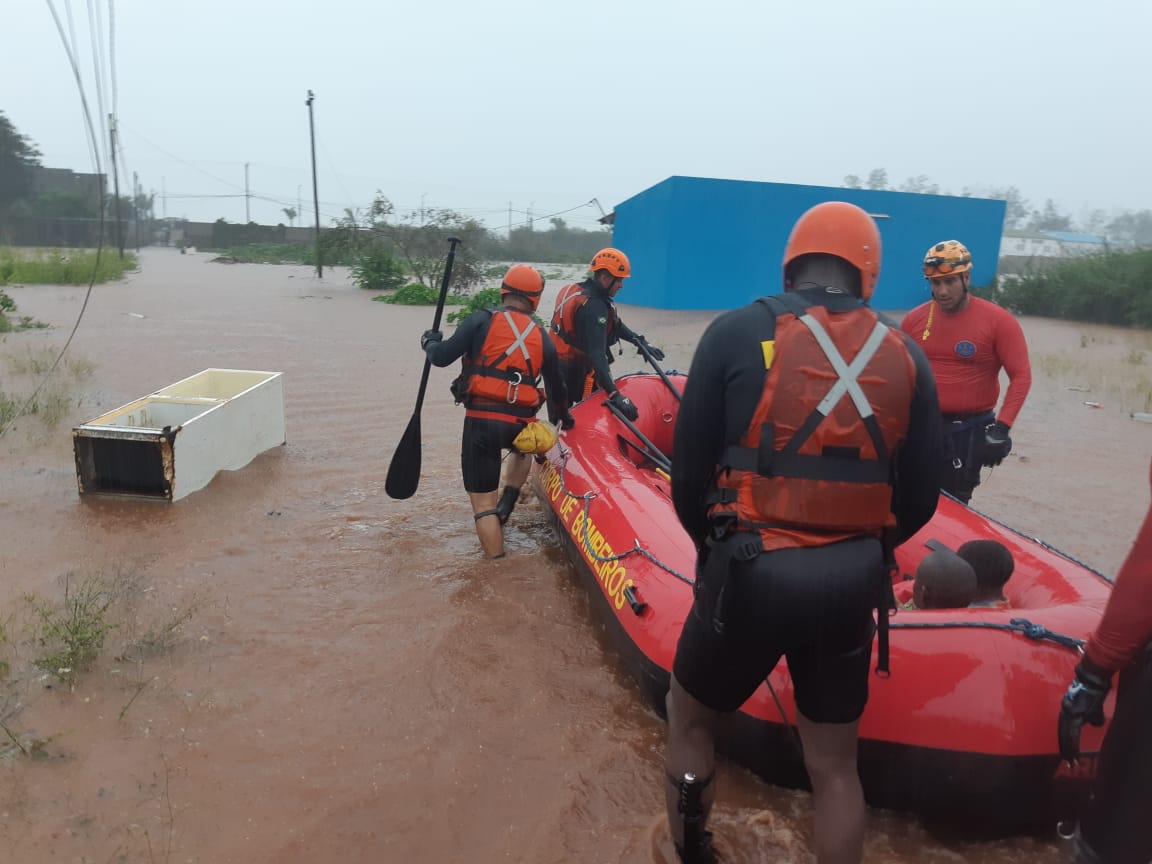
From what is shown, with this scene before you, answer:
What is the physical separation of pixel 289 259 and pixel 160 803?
135 ft

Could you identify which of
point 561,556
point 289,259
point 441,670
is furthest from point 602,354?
point 289,259

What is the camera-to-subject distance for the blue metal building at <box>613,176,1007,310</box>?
59.9 feet

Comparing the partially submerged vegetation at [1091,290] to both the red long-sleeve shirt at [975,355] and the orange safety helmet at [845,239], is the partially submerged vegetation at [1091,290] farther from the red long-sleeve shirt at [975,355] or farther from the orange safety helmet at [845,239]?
the orange safety helmet at [845,239]

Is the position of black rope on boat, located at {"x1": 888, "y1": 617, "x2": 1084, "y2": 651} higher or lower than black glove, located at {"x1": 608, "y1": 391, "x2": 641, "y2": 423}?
lower

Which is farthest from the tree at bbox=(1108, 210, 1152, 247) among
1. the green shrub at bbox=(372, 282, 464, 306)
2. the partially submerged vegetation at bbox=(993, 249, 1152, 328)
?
the green shrub at bbox=(372, 282, 464, 306)

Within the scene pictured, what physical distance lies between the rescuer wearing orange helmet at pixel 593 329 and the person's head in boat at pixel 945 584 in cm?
256

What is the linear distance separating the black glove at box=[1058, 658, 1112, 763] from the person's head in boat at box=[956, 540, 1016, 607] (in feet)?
3.50

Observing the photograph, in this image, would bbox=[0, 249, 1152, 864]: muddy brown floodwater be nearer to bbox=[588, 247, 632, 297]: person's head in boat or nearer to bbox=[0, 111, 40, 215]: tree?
bbox=[588, 247, 632, 297]: person's head in boat

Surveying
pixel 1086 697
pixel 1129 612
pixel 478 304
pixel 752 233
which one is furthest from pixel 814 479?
pixel 752 233

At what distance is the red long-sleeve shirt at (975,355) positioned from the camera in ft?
13.2

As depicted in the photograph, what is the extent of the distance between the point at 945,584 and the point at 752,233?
1660cm

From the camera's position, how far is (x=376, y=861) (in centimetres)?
249

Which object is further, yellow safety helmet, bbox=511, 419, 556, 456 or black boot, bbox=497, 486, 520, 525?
black boot, bbox=497, 486, 520, 525

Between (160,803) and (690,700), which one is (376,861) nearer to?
(160,803)
